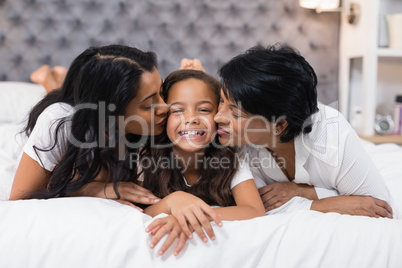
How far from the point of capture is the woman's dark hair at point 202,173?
1.26 m

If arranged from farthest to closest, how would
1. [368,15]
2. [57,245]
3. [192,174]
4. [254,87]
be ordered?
[368,15] → [192,174] → [254,87] → [57,245]

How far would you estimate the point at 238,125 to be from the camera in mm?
1163

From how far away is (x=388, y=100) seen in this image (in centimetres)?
277

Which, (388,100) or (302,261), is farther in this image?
(388,100)

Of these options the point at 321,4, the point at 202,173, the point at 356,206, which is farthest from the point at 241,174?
the point at 321,4

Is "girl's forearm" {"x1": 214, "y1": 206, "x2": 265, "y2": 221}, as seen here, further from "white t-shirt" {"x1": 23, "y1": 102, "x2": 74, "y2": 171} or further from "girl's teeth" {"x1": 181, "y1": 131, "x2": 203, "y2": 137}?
"white t-shirt" {"x1": 23, "y1": 102, "x2": 74, "y2": 171}

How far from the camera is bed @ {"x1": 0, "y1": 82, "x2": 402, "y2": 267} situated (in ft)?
2.63

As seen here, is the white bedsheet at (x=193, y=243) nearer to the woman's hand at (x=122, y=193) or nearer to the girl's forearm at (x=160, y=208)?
the girl's forearm at (x=160, y=208)

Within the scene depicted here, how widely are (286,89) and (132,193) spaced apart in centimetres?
59

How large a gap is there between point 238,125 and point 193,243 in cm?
45

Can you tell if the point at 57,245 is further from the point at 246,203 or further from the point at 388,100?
the point at 388,100

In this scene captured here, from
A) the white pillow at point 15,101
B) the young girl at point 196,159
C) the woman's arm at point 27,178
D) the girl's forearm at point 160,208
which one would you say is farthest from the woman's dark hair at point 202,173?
the white pillow at point 15,101

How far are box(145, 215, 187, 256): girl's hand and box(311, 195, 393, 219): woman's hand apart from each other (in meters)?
0.53

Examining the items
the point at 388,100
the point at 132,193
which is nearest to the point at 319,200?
the point at 132,193
